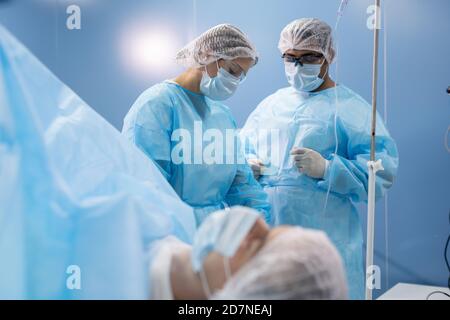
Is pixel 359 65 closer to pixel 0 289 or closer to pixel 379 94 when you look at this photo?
pixel 379 94

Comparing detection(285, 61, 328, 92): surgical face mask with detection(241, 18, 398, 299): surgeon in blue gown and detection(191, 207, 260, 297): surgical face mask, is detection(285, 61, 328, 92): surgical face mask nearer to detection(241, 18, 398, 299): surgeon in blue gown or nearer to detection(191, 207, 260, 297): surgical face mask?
detection(241, 18, 398, 299): surgeon in blue gown

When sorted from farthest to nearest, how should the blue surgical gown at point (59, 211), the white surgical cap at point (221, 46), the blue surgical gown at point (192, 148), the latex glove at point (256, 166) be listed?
the latex glove at point (256, 166), the white surgical cap at point (221, 46), the blue surgical gown at point (192, 148), the blue surgical gown at point (59, 211)

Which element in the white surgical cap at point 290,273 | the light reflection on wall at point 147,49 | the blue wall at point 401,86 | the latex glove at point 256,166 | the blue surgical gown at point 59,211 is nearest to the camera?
the white surgical cap at point 290,273

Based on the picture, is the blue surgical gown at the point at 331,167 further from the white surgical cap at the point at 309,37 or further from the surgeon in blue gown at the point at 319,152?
the white surgical cap at the point at 309,37

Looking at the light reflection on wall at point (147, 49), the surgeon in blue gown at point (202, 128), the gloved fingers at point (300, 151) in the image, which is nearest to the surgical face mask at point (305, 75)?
the surgeon in blue gown at point (202, 128)

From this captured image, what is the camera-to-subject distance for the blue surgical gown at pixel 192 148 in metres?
1.65

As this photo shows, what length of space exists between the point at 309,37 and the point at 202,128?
0.50m

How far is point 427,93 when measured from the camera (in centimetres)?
216

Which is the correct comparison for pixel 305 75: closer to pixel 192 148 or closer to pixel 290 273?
pixel 192 148

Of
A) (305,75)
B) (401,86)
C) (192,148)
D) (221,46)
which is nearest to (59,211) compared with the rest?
(192,148)

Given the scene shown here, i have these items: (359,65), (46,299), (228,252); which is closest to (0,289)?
(46,299)

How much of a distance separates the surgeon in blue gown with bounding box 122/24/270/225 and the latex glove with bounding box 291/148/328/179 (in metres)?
0.18

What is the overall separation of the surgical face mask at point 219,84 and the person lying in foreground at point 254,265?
3.19 feet
